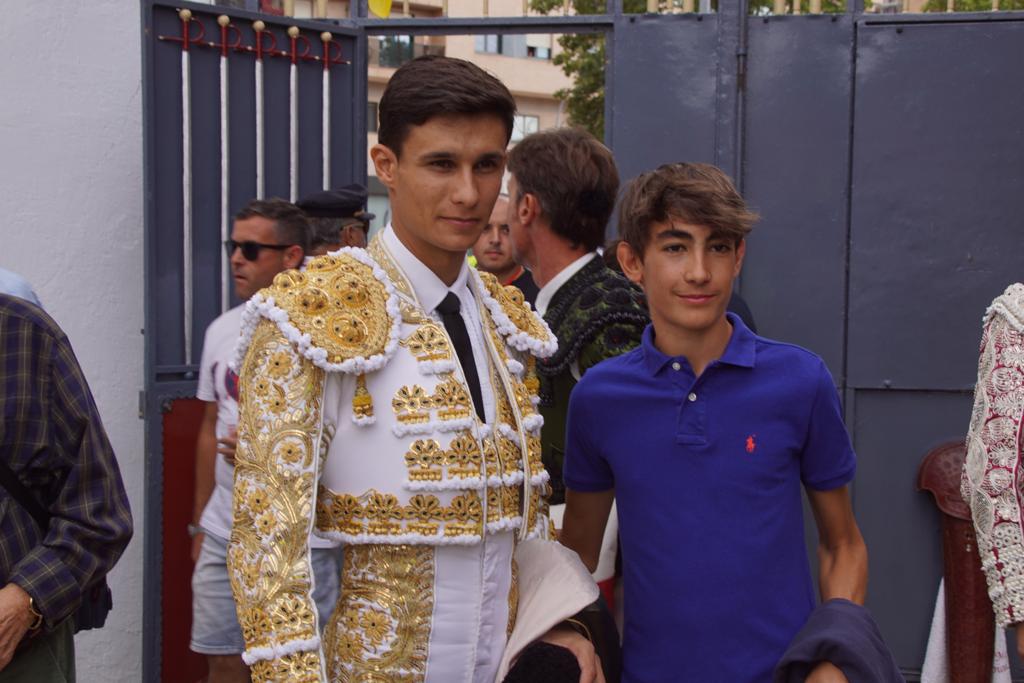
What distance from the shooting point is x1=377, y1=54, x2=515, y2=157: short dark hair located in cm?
202

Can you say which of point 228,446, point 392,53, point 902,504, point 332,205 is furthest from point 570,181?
point 392,53

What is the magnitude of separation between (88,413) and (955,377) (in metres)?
3.64

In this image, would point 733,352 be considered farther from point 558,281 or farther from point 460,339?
point 558,281

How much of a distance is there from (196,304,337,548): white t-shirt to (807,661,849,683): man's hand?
2.37 metres

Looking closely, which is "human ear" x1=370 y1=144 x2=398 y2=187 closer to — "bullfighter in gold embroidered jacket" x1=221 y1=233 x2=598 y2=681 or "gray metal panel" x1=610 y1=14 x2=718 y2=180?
"bullfighter in gold embroidered jacket" x1=221 y1=233 x2=598 y2=681

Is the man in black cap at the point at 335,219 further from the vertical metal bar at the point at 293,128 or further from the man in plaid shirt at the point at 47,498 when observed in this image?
the man in plaid shirt at the point at 47,498

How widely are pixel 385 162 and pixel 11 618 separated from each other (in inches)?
45.9

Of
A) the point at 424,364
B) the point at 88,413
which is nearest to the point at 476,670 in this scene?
the point at 424,364

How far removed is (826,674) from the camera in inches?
77.4

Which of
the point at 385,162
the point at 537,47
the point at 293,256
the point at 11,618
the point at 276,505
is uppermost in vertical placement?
the point at 537,47

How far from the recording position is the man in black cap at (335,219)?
451cm

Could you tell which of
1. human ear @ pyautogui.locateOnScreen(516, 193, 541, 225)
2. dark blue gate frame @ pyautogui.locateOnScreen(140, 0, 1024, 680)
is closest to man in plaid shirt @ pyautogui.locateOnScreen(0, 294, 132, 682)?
human ear @ pyautogui.locateOnScreen(516, 193, 541, 225)

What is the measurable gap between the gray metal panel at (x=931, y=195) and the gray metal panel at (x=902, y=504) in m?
0.11

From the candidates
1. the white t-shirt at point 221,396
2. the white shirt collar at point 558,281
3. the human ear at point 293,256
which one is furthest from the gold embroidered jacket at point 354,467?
the human ear at point 293,256
